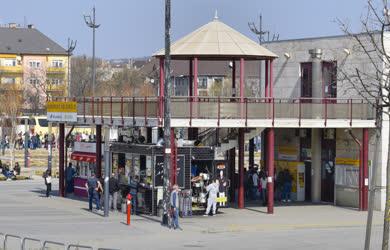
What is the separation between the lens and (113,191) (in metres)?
39.4

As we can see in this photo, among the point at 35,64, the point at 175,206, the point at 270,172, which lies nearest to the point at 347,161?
the point at 270,172

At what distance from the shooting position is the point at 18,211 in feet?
131

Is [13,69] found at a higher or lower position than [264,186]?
higher

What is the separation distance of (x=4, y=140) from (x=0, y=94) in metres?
18.9

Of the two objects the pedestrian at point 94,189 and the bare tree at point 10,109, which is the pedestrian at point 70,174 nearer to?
the pedestrian at point 94,189

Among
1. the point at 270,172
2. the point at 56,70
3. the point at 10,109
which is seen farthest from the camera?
the point at 56,70

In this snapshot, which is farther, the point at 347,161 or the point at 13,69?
the point at 13,69

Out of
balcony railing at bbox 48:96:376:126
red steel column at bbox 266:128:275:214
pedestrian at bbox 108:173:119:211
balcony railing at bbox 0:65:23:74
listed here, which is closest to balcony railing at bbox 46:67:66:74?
balcony railing at bbox 0:65:23:74

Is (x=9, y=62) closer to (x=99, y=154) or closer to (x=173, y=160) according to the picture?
(x=99, y=154)

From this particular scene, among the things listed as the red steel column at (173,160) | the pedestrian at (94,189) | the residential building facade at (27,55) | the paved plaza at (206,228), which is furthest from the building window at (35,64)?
the red steel column at (173,160)

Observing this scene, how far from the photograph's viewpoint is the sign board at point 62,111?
43281 millimetres

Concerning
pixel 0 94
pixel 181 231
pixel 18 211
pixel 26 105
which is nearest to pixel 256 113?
pixel 181 231

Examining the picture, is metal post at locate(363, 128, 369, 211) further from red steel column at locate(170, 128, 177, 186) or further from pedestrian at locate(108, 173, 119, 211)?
pedestrian at locate(108, 173, 119, 211)

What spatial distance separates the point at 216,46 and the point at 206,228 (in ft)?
28.0
